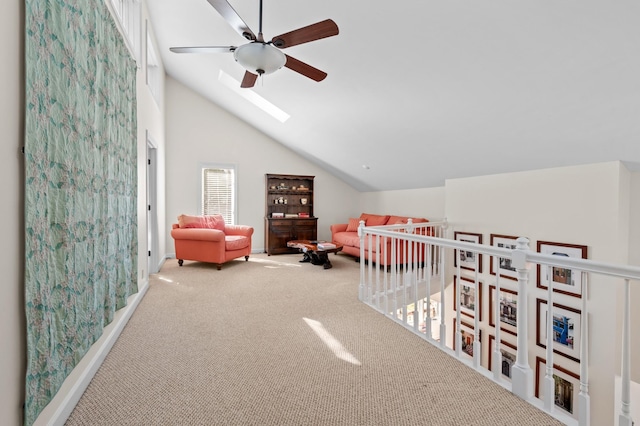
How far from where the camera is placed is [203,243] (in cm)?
498

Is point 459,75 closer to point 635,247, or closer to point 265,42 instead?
point 265,42

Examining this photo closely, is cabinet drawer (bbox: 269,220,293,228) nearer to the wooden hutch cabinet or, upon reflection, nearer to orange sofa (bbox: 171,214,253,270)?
the wooden hutch cabinet

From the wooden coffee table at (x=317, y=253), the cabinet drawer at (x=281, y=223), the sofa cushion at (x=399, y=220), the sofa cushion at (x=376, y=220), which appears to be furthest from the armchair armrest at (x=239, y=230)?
the sofa cushion at (x=399, y=220)

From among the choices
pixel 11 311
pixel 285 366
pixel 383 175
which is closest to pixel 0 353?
pixel 11 311

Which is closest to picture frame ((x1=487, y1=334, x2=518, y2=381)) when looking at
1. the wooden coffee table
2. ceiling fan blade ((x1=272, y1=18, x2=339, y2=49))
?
the wooden coffee table

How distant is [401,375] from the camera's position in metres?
1.98

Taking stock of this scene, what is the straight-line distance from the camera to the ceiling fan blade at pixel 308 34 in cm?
215

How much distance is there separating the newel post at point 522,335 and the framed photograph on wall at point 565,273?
7.21 ft

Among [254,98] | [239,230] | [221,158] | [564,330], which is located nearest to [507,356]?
[564,330]

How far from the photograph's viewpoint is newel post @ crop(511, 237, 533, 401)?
1724 millimetres

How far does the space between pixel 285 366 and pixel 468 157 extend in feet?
11.7

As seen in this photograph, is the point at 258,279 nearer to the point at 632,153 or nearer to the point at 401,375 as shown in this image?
the point at 401,375

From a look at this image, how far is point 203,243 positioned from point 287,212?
2.56m

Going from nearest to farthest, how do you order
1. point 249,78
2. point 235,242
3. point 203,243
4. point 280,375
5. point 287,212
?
point 280,375
point 249,78
point 203,243
point 235,242
point 287,212
